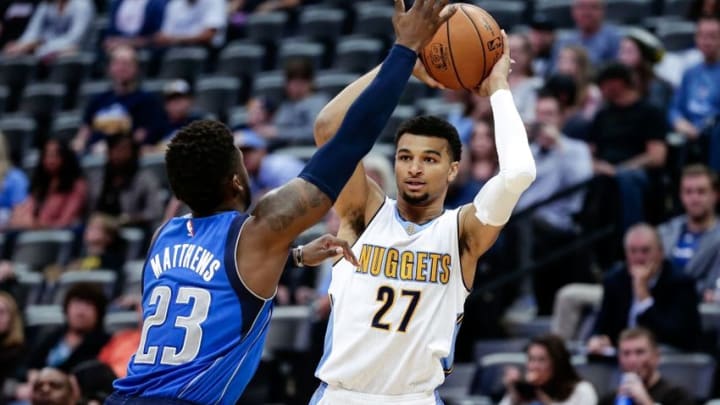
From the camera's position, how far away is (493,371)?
9.66m

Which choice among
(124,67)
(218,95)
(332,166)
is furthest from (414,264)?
(218,95)

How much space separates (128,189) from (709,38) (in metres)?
4.84

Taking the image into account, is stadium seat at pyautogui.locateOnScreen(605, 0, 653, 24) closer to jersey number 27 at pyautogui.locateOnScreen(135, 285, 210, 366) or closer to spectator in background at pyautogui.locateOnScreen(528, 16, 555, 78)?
spectator in background at pyautogui.locateOnScreen(528, 16, 555, 78)

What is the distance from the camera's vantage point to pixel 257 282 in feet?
16.7

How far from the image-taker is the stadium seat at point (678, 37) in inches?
507

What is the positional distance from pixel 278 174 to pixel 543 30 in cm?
274

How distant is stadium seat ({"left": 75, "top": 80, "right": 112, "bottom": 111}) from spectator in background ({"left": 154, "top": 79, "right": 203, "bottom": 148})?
2.09 m

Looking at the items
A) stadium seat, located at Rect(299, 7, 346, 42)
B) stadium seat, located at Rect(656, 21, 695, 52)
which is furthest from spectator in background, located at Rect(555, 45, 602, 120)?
stadium seat, located at Rect(299, 7, 346, 42)

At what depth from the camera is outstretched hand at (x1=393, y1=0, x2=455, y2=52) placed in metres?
4.93

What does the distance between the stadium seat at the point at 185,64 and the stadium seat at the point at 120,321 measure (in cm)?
515

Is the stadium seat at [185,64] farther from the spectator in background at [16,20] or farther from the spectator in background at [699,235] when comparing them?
the spectator in background at [699,235]

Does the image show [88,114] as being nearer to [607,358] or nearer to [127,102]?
[127,102]

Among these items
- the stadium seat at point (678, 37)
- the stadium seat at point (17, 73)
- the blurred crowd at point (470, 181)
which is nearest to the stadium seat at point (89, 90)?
the blurred crowd at point (470, 181)

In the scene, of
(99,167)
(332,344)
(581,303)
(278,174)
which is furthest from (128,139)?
(332,344)
